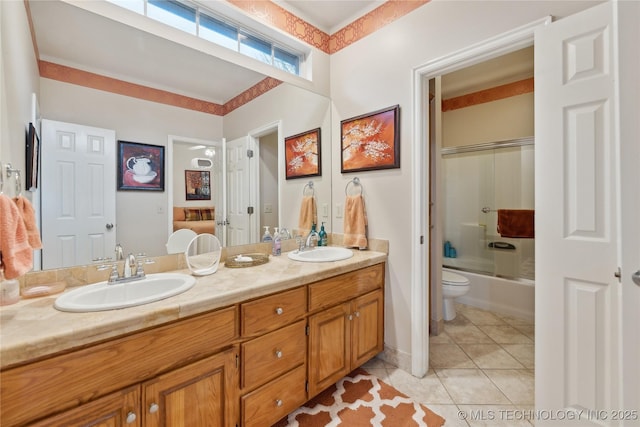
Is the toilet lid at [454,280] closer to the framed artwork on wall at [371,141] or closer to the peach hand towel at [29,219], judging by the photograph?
the framed artwork on wall at [371,141]

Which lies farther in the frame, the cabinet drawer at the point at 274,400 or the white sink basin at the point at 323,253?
the white sink basin at the point at 323,253

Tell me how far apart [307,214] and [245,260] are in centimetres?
79

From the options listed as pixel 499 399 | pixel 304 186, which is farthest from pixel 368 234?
pixel 499 399

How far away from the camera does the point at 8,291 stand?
1.02m

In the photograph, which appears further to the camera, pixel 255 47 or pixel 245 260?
pixel 255 47

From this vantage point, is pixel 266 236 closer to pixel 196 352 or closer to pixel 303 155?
pixel 303 155

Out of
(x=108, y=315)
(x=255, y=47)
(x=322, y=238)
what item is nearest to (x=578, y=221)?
(x=322, y=238)

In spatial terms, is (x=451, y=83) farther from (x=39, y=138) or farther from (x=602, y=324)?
(x=39, y=138)

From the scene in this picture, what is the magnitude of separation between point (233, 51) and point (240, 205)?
1036mm

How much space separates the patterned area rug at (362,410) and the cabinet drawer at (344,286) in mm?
592

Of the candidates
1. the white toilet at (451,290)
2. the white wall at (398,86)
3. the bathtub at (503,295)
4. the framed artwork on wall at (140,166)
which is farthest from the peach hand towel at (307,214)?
the bathtub at (503,295)

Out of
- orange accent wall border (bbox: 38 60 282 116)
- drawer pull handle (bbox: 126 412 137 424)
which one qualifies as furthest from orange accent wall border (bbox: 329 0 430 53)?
drawer pull handle (bbox: 126 412 137 424)

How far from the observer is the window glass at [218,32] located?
1.74m

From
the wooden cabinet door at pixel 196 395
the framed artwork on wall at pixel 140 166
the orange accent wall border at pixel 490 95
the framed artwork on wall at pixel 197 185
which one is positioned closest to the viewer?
the wooden cabinet door at pixel 196 395
